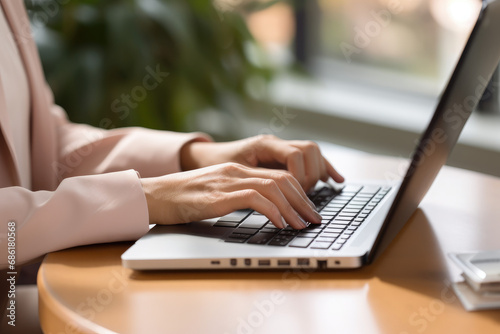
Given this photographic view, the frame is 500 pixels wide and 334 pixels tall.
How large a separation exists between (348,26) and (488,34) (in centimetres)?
281

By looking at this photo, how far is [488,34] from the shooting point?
73 centimetres

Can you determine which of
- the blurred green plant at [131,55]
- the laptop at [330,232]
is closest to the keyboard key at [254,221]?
the laptop at [330,232]

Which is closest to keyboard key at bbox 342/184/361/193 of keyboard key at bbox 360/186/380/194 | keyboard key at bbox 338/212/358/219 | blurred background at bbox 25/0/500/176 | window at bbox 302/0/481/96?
keyboard key at bbox 360/186/380/194

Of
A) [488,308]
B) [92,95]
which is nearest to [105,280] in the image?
[488,308]

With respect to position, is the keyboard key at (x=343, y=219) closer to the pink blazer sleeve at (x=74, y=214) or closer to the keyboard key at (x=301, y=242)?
the keyboard key at (x=301, y=242)

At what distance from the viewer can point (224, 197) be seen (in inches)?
34.5

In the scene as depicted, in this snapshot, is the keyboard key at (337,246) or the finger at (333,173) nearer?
the keyboard key at (337,246)

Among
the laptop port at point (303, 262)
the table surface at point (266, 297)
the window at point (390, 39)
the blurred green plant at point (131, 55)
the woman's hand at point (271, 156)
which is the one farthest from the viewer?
the window at point (390, 39)

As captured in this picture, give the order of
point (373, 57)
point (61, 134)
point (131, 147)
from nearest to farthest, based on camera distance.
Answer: point (131, 147) → point (61, 134) → point (373, 57)

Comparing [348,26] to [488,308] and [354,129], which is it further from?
[488,308]

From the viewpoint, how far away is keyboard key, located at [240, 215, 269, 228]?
0.89 meters

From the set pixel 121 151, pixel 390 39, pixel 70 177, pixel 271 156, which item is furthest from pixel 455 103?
pixel 390 39

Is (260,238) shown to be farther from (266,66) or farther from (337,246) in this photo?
(266,66)

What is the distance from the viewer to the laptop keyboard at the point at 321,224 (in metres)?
0.81
